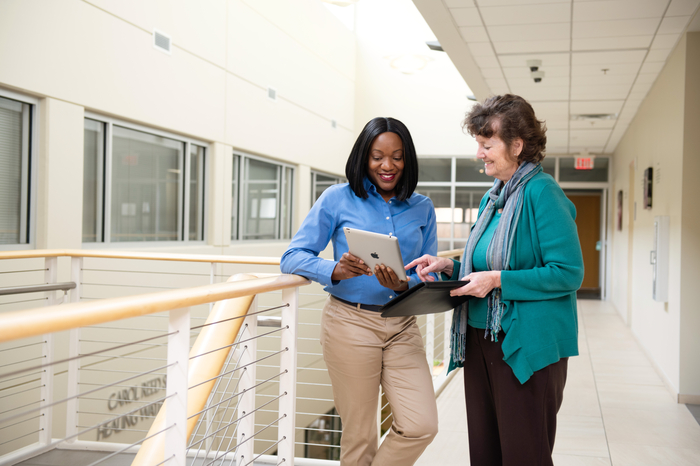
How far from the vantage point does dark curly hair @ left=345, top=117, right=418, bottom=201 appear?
1913 millimetres

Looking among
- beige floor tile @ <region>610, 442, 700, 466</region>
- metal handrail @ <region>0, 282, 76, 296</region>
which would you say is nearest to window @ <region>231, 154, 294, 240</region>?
metal handrail @ <region>0, 282, 76, 296</region>

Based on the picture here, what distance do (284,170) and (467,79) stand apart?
3650 mm

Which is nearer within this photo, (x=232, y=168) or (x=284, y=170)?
(x=232, y=168)

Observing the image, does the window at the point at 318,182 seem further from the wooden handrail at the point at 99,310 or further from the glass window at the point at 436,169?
the wooden handrail at the point at 99,310

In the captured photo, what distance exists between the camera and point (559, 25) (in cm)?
433

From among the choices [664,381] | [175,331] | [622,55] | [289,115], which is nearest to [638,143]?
[622,55]

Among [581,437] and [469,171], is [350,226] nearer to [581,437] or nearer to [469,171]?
[581,437]

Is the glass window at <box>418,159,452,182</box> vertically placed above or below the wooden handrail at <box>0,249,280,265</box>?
above

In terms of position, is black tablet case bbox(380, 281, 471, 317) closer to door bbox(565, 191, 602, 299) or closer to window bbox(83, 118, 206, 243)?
window bbox(83, 118, 206, 243)

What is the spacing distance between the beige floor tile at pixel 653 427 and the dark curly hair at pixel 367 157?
2.49m

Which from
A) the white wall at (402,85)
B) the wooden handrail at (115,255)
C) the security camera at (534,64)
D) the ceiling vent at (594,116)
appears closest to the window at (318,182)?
the white wall at (402,85)

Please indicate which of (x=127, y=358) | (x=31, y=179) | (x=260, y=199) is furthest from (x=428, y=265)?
(x=260, y=199)

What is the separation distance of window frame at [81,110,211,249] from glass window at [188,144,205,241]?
4 centimetres

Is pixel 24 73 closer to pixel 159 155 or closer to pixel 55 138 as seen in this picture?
pixel 55 138
